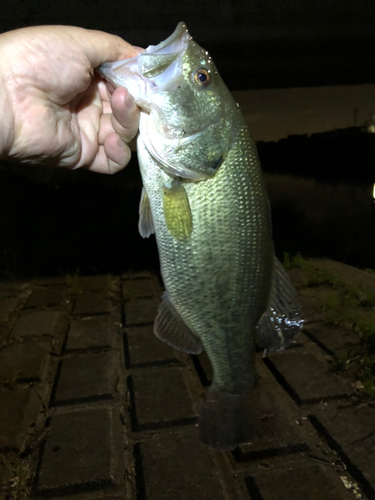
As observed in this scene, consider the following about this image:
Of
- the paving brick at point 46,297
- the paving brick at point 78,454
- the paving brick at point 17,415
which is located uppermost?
the paving brick at point 78,454

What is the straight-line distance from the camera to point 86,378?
283 cm

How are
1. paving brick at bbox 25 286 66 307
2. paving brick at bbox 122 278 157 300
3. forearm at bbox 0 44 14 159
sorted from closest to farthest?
forearm at bbox 0 44 14 159 < paving brick at bbox 25 286 66 307 < paving brick at bbox 122 278 157 300

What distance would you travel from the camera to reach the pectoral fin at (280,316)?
146 cm

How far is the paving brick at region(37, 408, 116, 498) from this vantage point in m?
2.03

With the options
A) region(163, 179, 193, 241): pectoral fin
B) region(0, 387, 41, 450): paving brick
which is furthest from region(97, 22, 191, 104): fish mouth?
region(0, 387, 41, 450): paving brick

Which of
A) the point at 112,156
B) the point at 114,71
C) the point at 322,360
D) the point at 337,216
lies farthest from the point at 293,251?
the point at 114,71

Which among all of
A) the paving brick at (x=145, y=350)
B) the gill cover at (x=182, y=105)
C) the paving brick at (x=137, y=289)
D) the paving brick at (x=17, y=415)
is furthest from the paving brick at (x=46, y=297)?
the gill cover at (x=182, y=105)

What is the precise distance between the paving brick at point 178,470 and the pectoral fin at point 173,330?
103cm

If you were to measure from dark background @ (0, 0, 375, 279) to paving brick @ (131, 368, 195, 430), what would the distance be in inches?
101

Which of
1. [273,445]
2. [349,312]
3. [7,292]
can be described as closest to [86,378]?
[273,445]

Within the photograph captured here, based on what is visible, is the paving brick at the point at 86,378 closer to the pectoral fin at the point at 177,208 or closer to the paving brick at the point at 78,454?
the paving brick at the point at 78,454

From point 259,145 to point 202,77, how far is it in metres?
5.85

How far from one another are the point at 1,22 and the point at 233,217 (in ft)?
16.2

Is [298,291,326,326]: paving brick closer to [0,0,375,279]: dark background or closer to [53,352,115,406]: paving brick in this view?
[53,352,115,406]: paving brick
